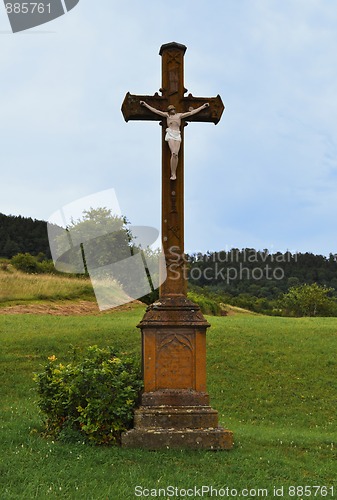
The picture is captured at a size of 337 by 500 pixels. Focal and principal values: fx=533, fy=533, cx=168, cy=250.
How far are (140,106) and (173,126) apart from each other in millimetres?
584

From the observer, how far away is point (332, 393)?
41.9 ft

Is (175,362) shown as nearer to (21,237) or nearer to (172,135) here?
(172,135)

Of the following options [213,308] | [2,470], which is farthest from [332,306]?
[2,470]

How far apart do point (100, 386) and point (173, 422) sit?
1.06 metres

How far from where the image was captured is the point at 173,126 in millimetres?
8094

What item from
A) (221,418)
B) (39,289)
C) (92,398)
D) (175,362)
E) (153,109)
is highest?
(153,109)

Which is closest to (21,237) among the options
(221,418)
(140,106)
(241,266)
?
(241,266)

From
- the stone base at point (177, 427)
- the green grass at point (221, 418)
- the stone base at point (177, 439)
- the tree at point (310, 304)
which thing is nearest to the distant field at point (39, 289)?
the green grass at point (221, 418)

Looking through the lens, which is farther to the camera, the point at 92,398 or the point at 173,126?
the point at 173,126

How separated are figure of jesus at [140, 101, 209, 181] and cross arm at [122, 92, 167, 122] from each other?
0.08m

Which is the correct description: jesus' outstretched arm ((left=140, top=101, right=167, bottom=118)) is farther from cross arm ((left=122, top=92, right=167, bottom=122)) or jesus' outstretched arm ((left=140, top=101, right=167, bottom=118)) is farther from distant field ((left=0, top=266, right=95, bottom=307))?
distant field ((left=0, top=266, right=95, bottom=307))

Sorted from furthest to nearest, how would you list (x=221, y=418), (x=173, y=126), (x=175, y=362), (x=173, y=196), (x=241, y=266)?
(x=241, y=266) → (x=221, y=418) → (x=173, y=126) → (x=173, y=196) → (x=175, y=362)

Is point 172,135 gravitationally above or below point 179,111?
below

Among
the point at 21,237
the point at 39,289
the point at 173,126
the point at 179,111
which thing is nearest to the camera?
the point at 173,126
